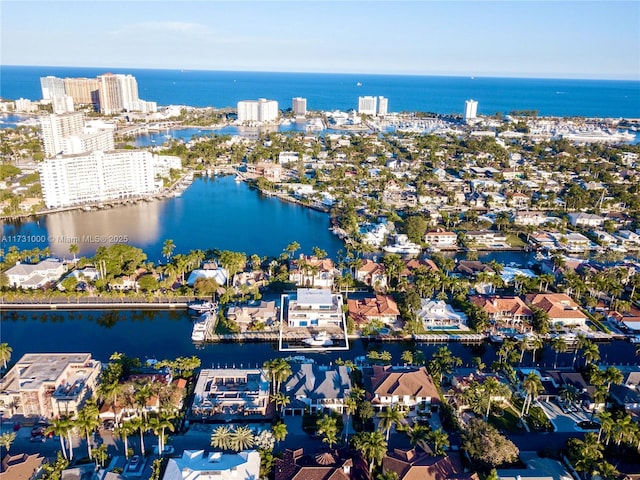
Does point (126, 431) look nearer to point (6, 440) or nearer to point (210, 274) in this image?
point (6, 440)

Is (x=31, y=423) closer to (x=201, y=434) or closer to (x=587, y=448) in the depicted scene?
(x=201, y=434)

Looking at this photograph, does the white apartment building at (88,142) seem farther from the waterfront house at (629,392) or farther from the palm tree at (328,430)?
the waterfront house at (629,392)

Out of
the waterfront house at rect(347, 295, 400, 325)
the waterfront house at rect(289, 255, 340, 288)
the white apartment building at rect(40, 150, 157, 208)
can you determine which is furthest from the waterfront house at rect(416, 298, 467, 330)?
the white apartment building at rect(40, 150, 157, 208)

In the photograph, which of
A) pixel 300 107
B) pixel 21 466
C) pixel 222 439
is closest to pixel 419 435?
pixel 222 439

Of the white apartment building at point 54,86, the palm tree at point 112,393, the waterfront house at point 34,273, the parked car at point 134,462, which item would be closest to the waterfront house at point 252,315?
the palm tree at point 112,393

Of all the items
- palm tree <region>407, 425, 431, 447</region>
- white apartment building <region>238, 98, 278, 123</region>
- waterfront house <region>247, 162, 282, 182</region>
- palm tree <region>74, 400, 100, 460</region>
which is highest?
Result: white apartment building <region>238, 98, 278, 123</region>

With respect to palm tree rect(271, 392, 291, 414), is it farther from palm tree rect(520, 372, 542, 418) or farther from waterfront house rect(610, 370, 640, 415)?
waterfront house rect(610, 370, 640, 415)
